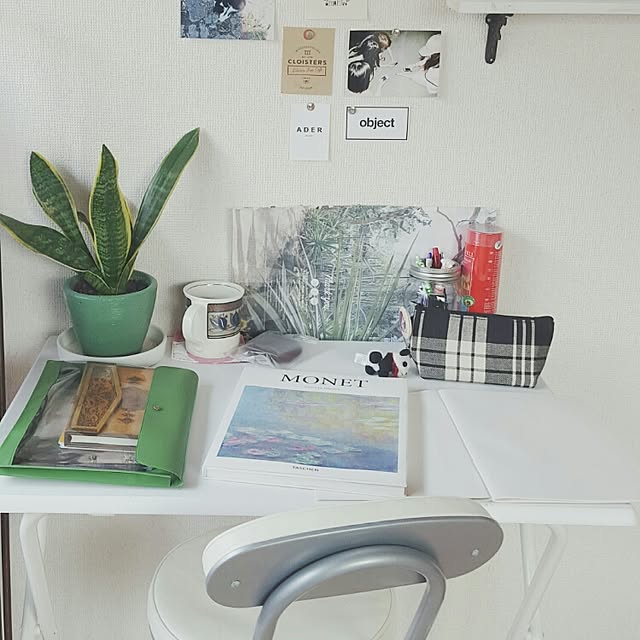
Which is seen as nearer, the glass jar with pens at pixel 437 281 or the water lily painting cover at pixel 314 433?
the water lily painting cover at pixel 314 433

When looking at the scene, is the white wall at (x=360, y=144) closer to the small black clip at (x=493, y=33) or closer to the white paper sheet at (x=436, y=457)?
the small black clip at (x=493, y=33)

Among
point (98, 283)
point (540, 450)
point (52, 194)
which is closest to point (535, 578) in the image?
point (540, 450)

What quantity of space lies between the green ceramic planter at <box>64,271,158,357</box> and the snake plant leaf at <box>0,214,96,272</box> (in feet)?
0.15

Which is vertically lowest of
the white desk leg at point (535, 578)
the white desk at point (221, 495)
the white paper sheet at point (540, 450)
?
the white desk leg at point (535, 578)

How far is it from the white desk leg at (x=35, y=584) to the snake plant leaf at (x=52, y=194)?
0.45 m

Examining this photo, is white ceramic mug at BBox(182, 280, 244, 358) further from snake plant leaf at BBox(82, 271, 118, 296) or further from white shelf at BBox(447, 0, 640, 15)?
white shelf at BBox(447, 0, 640, 15)

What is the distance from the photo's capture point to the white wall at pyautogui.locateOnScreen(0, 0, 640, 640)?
56.3 inches

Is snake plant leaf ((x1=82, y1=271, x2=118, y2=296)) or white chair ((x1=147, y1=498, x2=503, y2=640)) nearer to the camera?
white chair ((x1=147, y1=498, x2=503, y2=640))

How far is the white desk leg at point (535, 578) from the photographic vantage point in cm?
130

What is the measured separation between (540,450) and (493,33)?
0.65 m

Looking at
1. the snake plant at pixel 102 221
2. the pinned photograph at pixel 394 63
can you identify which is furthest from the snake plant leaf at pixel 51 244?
the pinned photograph at pixel 394 63

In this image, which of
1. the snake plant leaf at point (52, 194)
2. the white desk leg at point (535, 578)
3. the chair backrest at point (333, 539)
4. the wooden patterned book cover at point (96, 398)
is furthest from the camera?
the snake plant leaf at point (52, 194)

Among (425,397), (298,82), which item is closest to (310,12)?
(298,82)

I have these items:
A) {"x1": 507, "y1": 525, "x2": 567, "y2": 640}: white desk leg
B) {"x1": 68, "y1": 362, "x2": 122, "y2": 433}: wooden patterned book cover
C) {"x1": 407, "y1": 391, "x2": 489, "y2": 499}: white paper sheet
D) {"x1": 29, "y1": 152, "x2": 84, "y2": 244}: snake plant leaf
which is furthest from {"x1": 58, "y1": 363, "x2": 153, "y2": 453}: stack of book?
{"x1": 507, "y1": 525, "x2": 567, "y2": 640}: white desk leg
